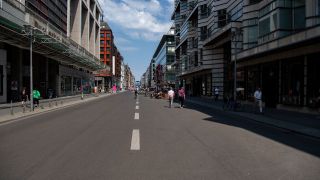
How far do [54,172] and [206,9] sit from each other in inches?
2196

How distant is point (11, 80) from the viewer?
137 ft

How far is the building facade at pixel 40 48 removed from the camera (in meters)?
32.5

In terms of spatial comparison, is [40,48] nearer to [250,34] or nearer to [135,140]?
[250,34]

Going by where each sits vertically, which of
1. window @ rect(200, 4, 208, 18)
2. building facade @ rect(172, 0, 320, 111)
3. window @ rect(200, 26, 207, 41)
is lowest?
building facade @ rect(172, 0, 320, 111)

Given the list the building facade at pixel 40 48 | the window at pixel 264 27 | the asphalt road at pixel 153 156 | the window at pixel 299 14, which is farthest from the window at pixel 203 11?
the asphalt road at pixel 153 156

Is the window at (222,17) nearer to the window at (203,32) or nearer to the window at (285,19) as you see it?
the window at (203,32)

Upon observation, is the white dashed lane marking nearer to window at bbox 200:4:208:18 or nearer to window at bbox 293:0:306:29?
window at bbox 293:0:306:29

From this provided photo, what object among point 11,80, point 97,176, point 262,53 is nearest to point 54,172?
point 97,176

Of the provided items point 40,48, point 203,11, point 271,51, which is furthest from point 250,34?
point 203,11

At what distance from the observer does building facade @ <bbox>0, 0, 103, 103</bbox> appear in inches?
1279

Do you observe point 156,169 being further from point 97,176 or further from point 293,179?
point 293,179

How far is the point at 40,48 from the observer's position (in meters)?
42.3

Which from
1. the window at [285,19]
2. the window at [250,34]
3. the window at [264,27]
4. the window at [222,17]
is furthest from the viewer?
the window at [222,17]

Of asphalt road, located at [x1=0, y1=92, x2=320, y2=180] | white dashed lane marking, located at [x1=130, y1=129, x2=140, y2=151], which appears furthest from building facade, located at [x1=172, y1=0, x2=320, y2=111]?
white dashed lane marking, located at [x1=130, y1=129, x2=140, y2=151]
